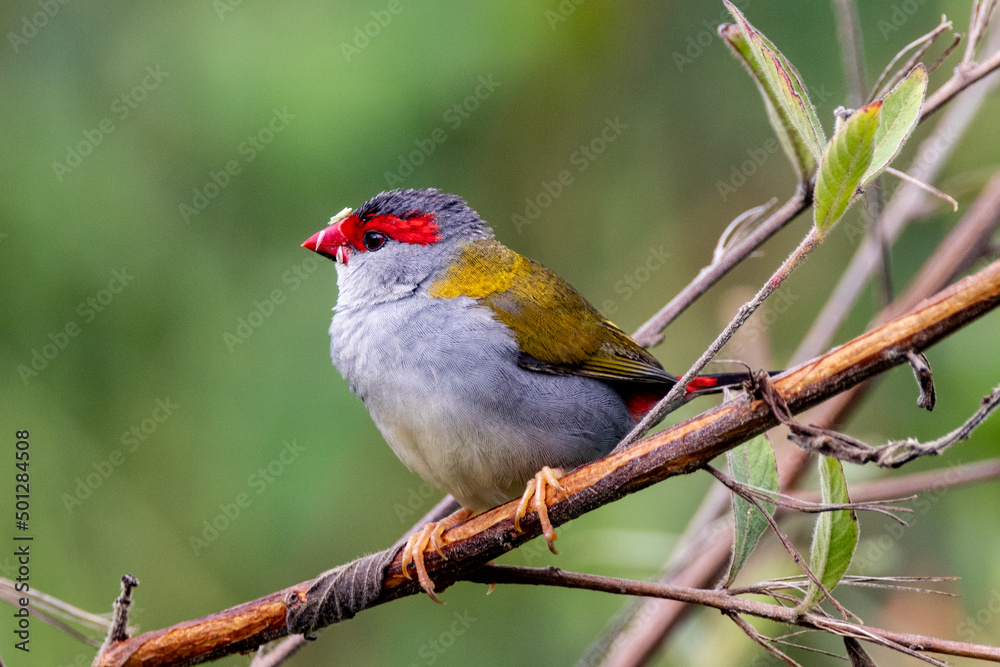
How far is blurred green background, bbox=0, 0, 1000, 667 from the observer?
357cm

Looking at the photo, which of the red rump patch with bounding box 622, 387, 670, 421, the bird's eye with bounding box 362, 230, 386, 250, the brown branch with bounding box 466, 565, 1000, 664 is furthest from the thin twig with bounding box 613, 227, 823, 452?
the bird's eye with bounding box 362, 230, 386, 250

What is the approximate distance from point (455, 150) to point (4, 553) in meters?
2.37

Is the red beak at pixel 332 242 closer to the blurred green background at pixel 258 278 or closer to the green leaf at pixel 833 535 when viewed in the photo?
the blurred green background at pixel 258 278

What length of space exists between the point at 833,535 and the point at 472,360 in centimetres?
120

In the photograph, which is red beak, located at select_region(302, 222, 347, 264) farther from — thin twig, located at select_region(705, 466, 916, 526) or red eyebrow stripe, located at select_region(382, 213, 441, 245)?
thin twig, located at select_region(705, 466, 916, 526)

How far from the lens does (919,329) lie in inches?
55.4

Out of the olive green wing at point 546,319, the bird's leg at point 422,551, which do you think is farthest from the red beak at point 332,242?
the bird's leg at point 422,551

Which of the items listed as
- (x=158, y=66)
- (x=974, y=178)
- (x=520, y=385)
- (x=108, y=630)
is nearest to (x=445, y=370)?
(x=520, y=385)

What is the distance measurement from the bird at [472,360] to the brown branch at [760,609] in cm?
40

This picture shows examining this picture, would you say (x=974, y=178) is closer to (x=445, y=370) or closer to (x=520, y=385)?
(x=520, y=385)

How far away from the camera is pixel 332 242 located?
318cm

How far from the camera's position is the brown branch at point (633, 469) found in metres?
1.40

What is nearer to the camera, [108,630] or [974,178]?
[108,630]

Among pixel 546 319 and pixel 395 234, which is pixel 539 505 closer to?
pixel 546 319
